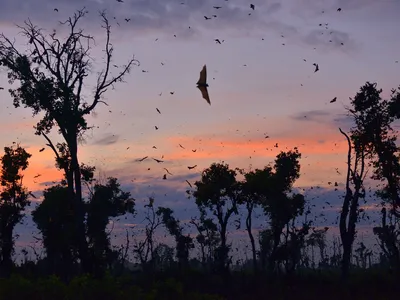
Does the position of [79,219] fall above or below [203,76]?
below

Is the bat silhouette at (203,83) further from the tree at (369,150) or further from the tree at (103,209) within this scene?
the tree at (103,209)

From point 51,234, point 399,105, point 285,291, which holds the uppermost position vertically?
point 399,105

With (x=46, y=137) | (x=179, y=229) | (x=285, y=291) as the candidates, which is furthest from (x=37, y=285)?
(x=179, y=229)

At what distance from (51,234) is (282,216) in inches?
931

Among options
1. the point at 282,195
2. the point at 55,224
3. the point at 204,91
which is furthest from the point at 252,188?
the point at 204,91

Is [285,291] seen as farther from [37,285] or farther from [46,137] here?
[37,285]

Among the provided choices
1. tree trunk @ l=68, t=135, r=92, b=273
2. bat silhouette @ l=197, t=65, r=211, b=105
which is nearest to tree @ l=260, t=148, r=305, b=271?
tree trunk @ l=68, t=135, r=92, b=273

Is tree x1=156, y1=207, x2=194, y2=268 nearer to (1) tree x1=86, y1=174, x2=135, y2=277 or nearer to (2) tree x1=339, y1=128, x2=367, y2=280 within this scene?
(1) tree x1=86, y1=174, x2=135, y2=277

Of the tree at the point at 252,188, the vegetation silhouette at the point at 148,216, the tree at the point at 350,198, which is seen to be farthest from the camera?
the tree at the point at 252,188

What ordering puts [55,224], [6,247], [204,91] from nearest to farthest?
[204,91] → [6,247] → [55,224]

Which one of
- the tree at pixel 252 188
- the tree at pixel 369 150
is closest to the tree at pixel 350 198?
the tree at pixel 369 150

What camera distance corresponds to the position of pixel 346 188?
3603 cm

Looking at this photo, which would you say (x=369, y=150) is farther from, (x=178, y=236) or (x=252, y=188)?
(x=178, y=236)

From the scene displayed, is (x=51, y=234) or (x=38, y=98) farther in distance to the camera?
(x=51, y=234)
